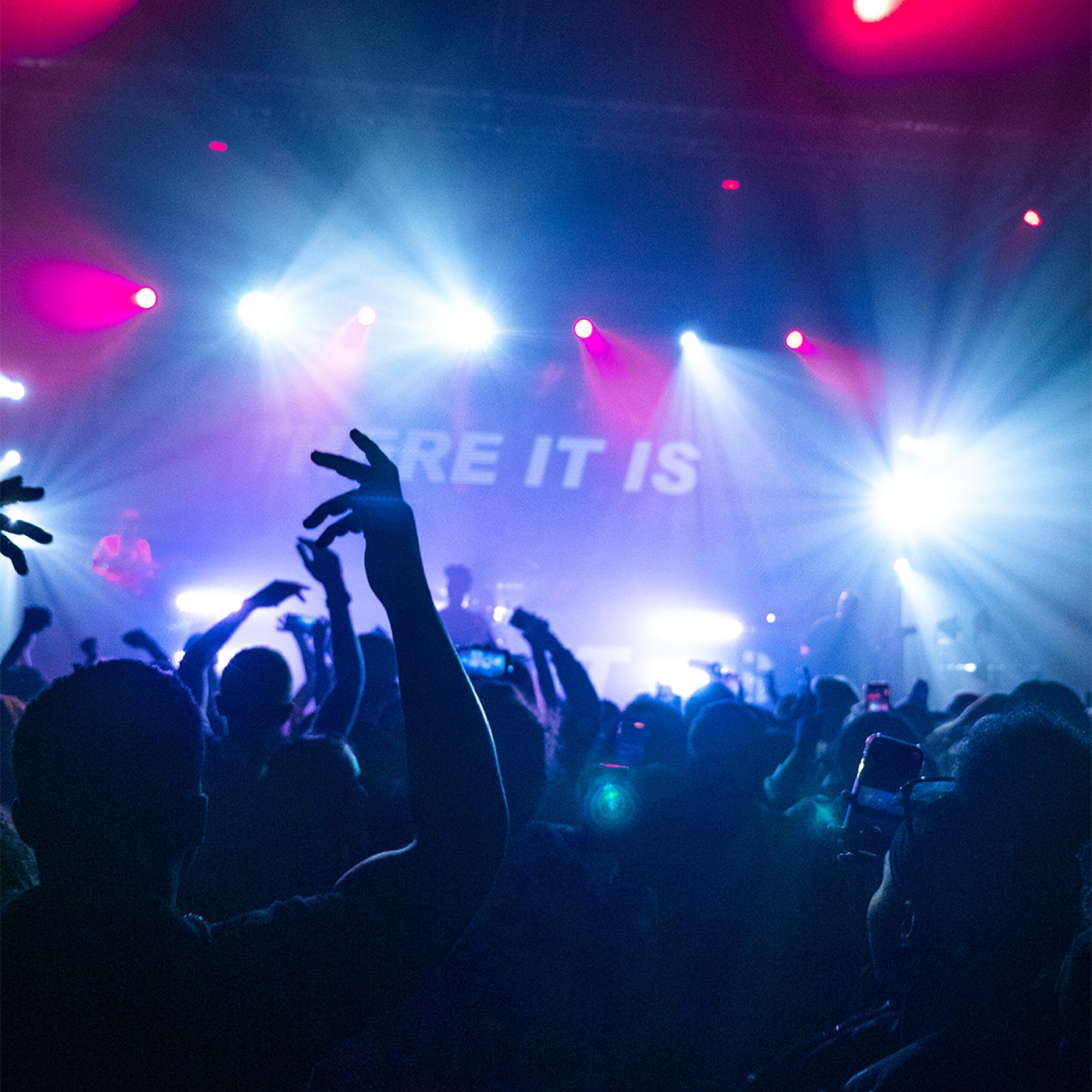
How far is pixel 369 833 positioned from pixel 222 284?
26.5 ft

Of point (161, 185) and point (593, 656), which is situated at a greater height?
point (161, 185)

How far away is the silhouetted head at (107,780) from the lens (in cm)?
111

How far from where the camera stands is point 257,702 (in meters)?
2.61

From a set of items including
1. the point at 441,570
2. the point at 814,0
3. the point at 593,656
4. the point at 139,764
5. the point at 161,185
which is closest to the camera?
the point at 139,764

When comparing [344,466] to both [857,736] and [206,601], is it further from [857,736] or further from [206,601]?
[206,601]

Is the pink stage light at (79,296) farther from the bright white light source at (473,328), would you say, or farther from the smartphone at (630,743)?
the smartphone at (630,743)

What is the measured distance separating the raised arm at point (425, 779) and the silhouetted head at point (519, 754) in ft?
3.80

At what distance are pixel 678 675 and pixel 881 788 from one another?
35.1 feet

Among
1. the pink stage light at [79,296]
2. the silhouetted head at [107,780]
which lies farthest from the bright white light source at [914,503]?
the silhouetted head at [107,780]

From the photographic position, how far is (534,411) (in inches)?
417

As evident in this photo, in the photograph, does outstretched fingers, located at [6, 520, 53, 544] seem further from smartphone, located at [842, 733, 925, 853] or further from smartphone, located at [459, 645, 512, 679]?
smartphone, located at [459, 645, 512, 679]

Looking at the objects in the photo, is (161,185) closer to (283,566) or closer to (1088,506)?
(283,566)

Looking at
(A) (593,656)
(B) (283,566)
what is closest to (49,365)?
(B) (283,566)

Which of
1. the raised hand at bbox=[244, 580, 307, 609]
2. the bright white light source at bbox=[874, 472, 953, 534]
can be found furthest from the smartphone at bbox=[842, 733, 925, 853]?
the bright white light source at bbox=[874, 472, 953, 534]
